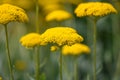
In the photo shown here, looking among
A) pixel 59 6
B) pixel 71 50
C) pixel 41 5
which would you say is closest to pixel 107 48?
pixel 59 6

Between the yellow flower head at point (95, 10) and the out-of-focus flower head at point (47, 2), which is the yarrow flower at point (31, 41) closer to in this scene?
the yellow flower head at point (95, 10)

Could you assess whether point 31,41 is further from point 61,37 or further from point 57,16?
point 57,16

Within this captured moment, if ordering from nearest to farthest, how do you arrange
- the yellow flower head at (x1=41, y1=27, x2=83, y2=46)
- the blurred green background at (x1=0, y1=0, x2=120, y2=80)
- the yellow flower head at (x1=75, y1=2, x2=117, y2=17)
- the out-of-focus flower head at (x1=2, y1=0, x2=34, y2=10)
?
1. the yellow flower head at (x1=41, y1=27, x2=83, y2=46)
2. the yellow flower head at (x1=75, y1=2, x2=117, y2=17)
3. the blurred green background at (x1=0, y1=0, x2=120, y2=80)
4. the out-of-focus flower head at (x1=2, y1=0, x2=34, y2=10)

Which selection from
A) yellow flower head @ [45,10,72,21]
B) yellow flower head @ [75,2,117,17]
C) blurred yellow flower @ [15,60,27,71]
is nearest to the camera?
yellow flower head @ [75,2,117,17]

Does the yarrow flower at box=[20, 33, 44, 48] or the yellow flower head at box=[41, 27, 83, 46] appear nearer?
the yellow flower head at box=[41, 27, 83, 46]

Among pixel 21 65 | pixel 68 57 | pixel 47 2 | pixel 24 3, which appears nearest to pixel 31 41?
pixel 21 65

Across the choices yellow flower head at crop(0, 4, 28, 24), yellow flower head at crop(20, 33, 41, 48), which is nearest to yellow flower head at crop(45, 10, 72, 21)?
yellow flower head at crop(20, 33, 41, 48)

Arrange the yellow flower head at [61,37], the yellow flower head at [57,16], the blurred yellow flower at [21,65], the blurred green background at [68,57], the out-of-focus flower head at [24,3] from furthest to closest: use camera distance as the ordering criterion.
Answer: the out-of-focus flower head at [24,3], the blurred green background at [68,57], the blurred yellow flower at [21,65], the yellow flower head at [57,16], the yellow flower head at [61,37]

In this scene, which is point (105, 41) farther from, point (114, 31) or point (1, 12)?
point (1, 12)

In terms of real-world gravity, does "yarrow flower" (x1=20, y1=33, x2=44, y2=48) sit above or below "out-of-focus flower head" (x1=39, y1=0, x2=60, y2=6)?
below

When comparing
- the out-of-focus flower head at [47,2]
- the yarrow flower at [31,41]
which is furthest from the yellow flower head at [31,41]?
the out-of-focus flower head at [47,2]

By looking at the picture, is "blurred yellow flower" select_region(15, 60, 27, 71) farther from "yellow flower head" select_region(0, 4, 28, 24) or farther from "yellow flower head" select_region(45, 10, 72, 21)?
Result: "yellow flower head" select_region(0, 4, 28, 24)
